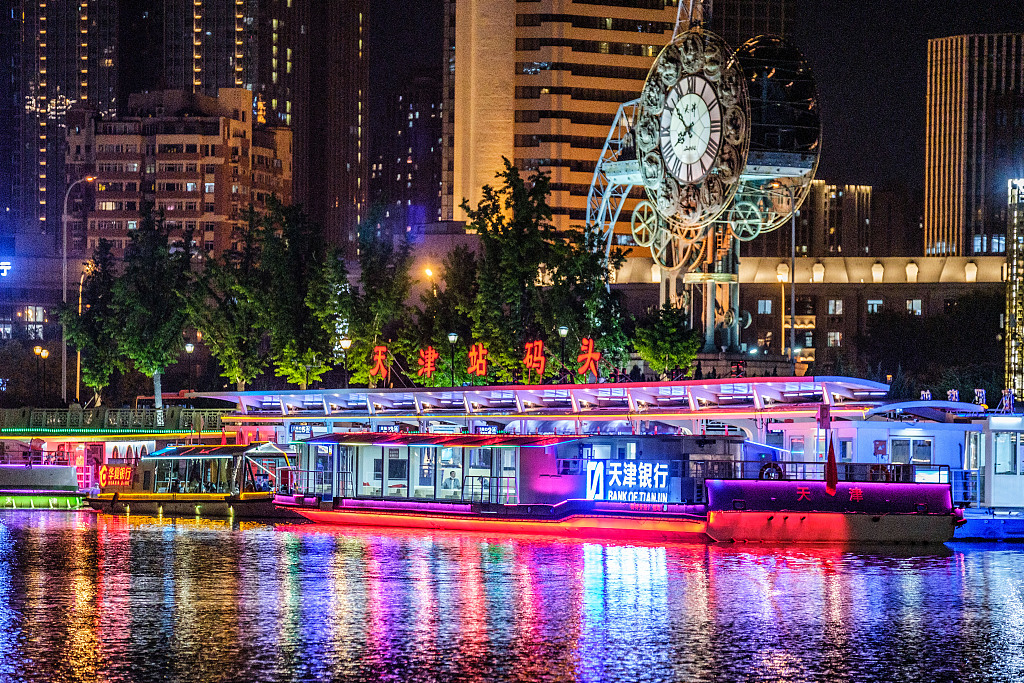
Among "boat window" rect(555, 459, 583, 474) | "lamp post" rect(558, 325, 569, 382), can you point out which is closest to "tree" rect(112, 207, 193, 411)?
"lamp post" rect(558, 325, 569, 382)

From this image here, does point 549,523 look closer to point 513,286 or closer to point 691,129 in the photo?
point 513,286

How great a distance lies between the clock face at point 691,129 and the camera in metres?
108

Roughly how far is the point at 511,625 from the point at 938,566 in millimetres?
20985

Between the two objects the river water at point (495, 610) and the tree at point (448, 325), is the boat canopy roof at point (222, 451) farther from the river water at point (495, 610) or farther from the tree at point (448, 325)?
the tree at point (448, 325)

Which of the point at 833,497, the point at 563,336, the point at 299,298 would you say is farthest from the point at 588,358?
the point at 833,497

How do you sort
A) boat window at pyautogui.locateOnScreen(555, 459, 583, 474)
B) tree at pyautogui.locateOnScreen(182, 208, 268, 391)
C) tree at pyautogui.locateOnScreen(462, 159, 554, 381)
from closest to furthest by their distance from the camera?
boat window at pyautogui.locateOnScreen(555, 459, 583, 474)
tree at pyautogui.locateOnScreen(462, 159, 554, 381)
tree at pyautogui.locateOnScreen(182, 208, 268, 391)

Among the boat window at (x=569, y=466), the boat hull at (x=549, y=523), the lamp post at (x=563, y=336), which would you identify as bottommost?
the boat hull at (x=549, y=523)

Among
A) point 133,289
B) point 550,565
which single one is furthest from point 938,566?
point 133,289

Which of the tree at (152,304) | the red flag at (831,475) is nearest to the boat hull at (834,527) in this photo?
the red flag at (831,475)

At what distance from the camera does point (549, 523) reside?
69.8 meters

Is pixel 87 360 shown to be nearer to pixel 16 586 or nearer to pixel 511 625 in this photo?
pixel 16 586

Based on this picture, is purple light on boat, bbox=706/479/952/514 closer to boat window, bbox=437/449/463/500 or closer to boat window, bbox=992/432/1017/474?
boat window, bbox=992/432/1017/474

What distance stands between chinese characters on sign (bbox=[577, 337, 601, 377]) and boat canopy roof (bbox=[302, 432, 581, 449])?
20526mm

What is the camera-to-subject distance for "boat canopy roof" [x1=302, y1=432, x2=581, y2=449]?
7081 cm
